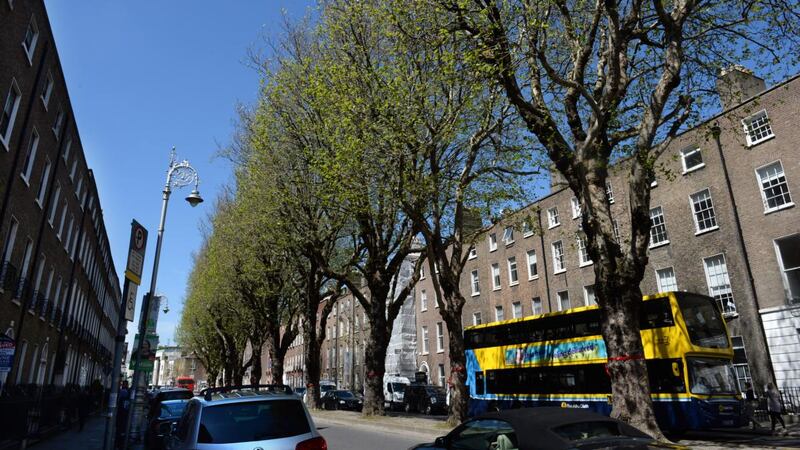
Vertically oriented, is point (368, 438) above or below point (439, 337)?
below

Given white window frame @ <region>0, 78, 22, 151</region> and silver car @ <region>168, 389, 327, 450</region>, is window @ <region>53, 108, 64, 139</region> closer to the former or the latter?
white window frame @ <region>0, 78, 22, 151</region>

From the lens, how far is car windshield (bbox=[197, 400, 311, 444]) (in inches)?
224

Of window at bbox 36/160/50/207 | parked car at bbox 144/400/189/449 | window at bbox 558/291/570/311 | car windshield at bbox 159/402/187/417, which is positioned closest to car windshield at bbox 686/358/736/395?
parked car at bbox 144/400/189/449

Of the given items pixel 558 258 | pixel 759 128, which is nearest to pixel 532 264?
pixel 558 258

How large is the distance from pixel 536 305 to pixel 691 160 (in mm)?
13084

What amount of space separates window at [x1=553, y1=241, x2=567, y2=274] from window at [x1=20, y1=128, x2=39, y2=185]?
27425mm

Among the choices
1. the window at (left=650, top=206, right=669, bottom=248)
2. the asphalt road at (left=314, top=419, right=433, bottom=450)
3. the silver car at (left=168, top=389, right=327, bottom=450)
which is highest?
the window at (left=650, top=206, right=669, bottom=248)

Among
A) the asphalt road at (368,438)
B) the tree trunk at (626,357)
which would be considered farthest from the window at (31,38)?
the tree trunk at (626,357)

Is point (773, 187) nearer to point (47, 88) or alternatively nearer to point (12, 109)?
point (12, 109)

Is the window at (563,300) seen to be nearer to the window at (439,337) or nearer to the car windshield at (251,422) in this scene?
the window at (439,337)

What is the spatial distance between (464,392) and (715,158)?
17.6 m

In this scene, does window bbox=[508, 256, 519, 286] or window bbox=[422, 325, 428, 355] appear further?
window bbox=[422, 325, 428, 355]

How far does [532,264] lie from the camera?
117 feet

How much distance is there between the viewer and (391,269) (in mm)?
21859
